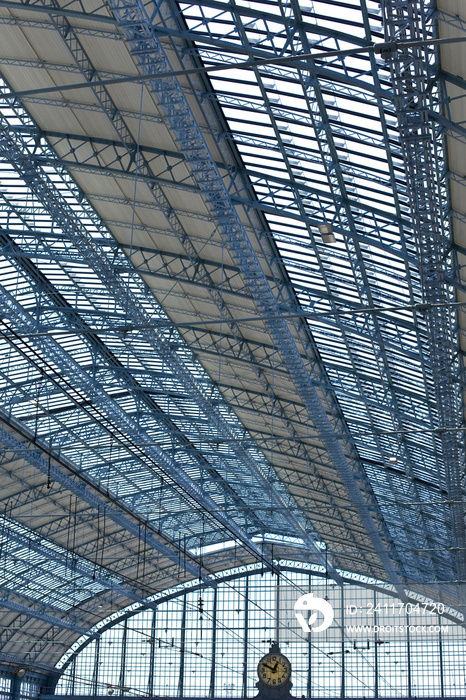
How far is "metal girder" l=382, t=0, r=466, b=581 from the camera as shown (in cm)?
1516

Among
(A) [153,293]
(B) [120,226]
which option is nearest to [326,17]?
(B) [120,226]

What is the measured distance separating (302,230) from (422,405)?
11.9 meters

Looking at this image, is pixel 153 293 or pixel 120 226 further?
pixel 153 293

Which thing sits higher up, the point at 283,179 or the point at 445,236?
the point at 283,179

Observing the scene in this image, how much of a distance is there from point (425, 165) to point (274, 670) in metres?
22.5

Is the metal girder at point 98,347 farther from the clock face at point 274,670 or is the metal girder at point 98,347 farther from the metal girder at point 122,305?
the clock face at point 274,670

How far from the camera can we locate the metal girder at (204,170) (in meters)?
17.5

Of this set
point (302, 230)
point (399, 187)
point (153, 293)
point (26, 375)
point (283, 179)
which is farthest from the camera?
point (26, 375)

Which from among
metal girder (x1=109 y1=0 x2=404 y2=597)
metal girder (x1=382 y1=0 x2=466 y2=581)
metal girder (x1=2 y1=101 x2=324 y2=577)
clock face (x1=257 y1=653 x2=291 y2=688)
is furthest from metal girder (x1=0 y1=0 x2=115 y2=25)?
clock face (x1=257 y1=653 x2=291 y2=688)

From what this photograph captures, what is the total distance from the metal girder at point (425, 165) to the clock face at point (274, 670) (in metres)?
12.6

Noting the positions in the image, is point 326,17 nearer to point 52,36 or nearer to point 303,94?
point 303,94

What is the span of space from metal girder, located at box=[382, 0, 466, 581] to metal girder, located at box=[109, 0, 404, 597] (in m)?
4.09

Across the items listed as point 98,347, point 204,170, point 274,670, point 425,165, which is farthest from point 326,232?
point 274,670

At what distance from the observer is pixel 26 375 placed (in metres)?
40.5
